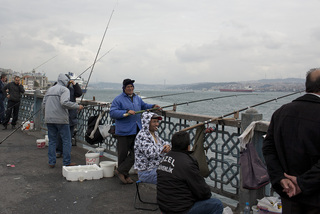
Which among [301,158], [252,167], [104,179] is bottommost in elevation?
[104,179]

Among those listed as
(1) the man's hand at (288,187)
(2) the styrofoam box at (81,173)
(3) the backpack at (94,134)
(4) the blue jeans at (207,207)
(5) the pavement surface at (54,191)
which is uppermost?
(1) the man's hand at (288,187)

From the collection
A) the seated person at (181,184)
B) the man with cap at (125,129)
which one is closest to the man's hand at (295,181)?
the seated person at (181,184)

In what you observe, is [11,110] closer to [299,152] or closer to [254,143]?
[254,143]

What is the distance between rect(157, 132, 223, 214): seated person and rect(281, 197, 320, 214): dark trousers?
97 cm

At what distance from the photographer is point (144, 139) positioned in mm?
4688

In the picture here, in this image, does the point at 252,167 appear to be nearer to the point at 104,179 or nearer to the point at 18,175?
the point at 104,179

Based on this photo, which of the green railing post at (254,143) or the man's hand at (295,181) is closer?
the man's hand at (295,181)

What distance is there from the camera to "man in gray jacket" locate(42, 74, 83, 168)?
6145 mm

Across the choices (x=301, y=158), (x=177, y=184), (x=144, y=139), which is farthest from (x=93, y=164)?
(x=301, y=158)

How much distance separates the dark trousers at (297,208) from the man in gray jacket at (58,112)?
4556 mm

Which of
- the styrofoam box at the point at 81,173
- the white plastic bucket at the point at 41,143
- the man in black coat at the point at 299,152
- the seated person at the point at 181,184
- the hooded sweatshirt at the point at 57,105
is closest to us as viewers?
the man in black coat at the point at 299,152

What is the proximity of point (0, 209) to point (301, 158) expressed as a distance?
154 inches

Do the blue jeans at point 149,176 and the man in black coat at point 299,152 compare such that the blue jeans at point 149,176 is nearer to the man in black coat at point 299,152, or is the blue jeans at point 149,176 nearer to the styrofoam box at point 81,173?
the styrofoam box at point 81,173

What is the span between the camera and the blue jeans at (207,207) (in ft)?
11.1
